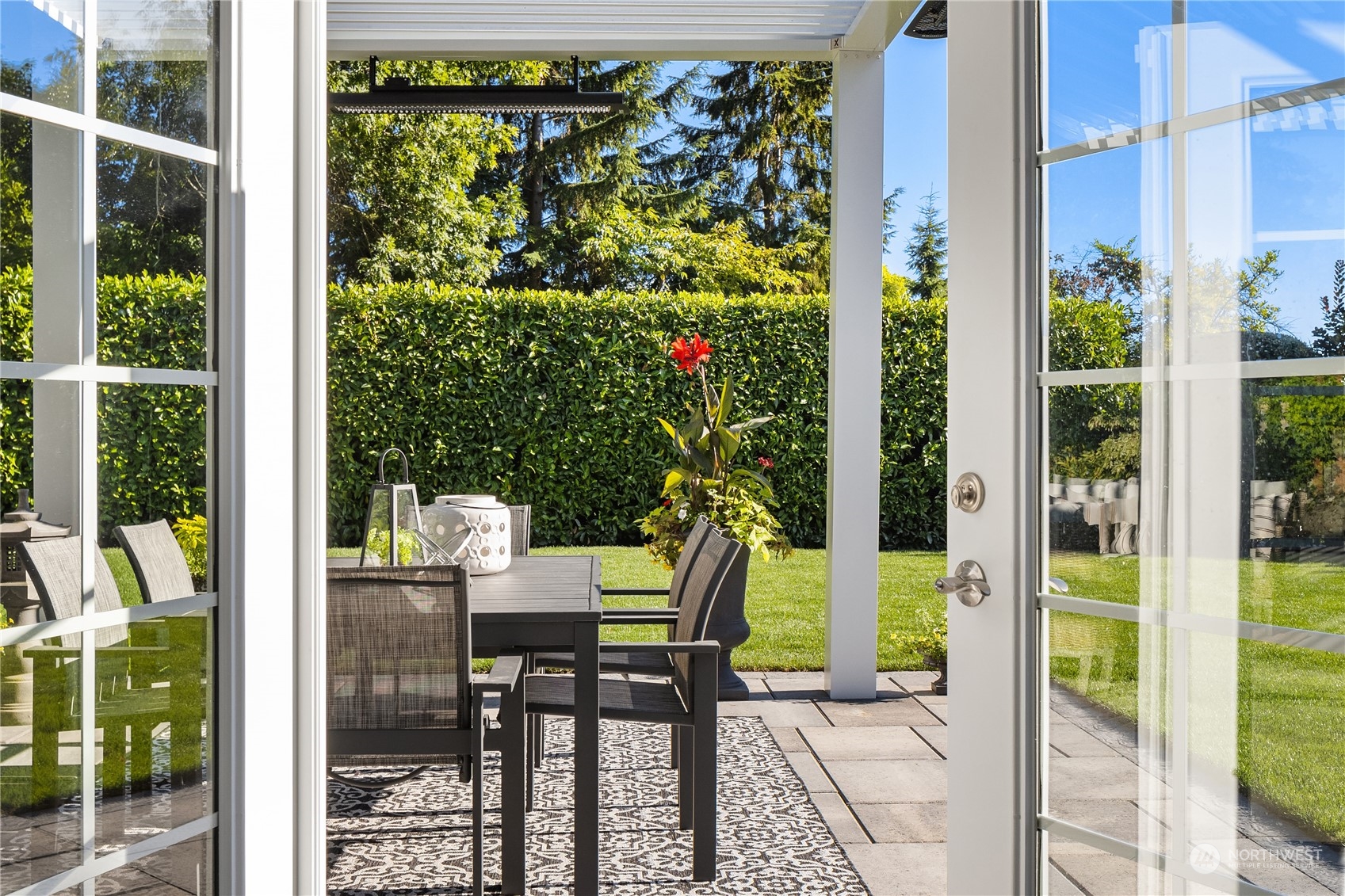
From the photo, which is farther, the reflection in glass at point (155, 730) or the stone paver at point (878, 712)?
the stone paver at point (878, 712)

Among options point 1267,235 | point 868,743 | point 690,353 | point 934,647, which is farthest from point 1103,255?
point 690,353

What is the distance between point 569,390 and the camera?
7.12m

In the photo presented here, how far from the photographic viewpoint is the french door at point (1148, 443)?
3.81 ft

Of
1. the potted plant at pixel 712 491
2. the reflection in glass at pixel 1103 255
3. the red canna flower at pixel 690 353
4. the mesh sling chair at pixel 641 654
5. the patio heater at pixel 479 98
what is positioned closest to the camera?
the reflection in glass at pixel 1103 255

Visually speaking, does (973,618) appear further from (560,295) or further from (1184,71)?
(560,295)

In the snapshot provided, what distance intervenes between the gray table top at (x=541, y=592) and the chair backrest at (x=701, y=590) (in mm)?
260

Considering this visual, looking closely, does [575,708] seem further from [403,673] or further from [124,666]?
[124,666]

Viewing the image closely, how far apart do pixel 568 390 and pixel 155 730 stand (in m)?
5.78

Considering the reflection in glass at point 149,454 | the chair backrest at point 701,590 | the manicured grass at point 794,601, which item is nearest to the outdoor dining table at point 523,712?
the chair backrest at point 701,590

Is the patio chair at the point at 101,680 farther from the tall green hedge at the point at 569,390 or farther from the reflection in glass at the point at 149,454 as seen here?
the tall green hedge at the point at 569,390

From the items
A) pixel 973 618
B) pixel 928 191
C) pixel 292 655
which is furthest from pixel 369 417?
pixel 928 191

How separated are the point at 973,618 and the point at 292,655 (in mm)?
1111

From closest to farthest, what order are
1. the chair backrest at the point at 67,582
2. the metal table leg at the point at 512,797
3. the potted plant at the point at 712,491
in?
the chair backrest at the point at 67,582 < the metal table leg at the point at 512,797 < the potted plant at the point at 712,491

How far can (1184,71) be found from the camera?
1.29m
